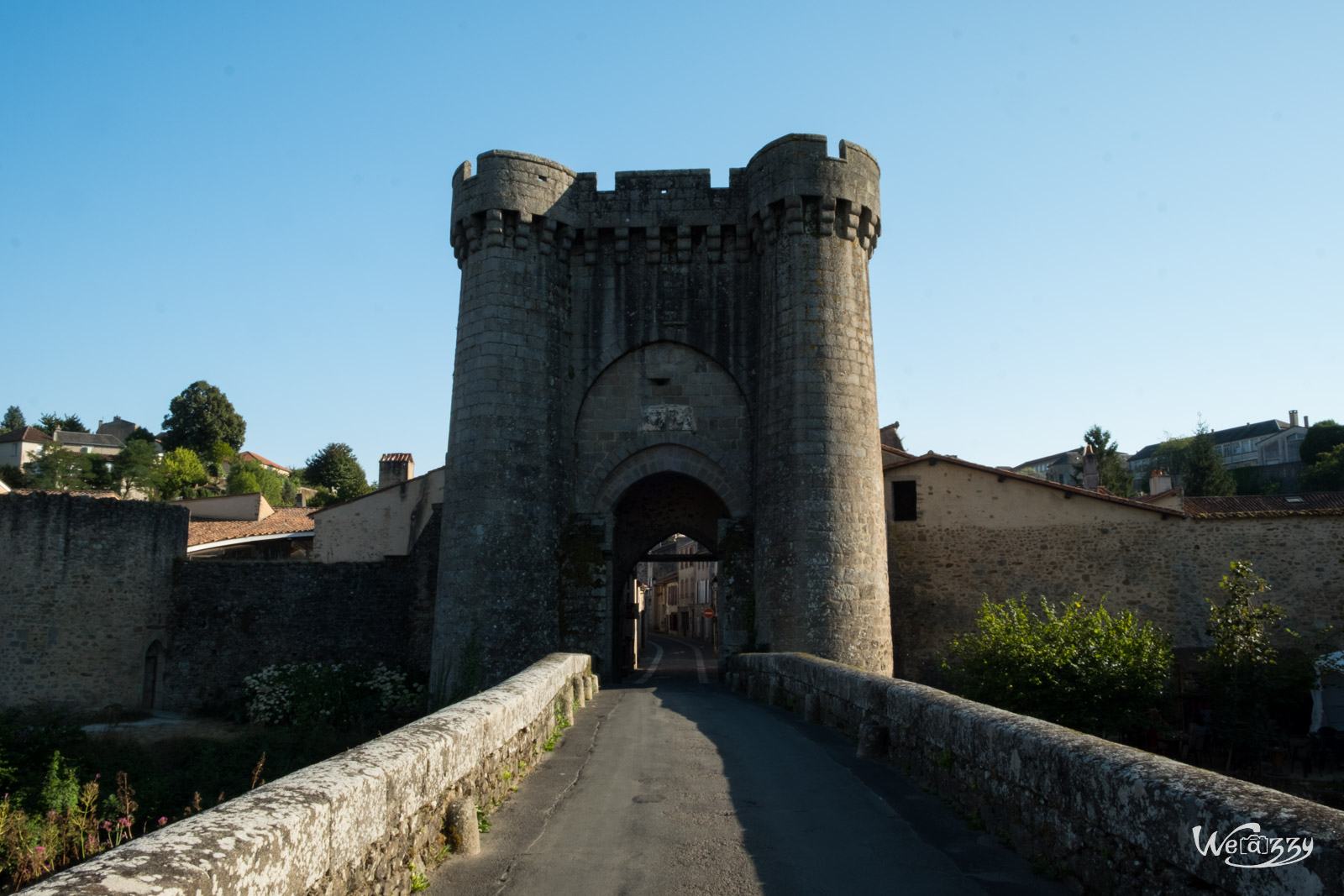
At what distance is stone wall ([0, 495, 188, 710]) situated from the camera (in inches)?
667

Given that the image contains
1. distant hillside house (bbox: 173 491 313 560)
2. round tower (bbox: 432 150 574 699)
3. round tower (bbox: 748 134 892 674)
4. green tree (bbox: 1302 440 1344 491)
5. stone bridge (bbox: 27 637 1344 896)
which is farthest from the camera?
green tree (bbox: 1302 440 1344 491)

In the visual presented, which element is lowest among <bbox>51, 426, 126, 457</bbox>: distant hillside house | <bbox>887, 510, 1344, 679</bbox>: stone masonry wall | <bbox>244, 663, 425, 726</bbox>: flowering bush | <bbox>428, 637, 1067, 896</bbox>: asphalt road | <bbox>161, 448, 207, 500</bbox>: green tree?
<bbox>244, 663, 425, 726</bbox>: flowering bush

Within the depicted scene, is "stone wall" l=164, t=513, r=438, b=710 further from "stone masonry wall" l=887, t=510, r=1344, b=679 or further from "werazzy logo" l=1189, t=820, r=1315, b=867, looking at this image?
"werazzy logo" l=1189, t=820, r=1315, b=867

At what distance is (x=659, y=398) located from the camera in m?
16.6

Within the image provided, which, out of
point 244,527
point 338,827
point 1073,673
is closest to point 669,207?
point 1073,673

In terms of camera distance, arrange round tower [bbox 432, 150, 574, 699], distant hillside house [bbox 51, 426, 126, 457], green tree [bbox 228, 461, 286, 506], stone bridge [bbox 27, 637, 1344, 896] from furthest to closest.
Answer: distant hillside house [bbox 51, 426, 126, 457] < green tree [bbox 228, 461, 286, 506] < round tower [bbox 432, 150, 574, 699] < stone bridge [bbox 27, 637, 1344, 896]

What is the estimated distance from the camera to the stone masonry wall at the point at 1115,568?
16797 millimetres

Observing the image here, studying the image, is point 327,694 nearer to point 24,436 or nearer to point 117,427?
point 24,436

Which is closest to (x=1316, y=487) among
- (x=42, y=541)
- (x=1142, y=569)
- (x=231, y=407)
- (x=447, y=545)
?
(x=1142, y=569)

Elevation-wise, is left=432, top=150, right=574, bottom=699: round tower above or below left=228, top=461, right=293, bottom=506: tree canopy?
below

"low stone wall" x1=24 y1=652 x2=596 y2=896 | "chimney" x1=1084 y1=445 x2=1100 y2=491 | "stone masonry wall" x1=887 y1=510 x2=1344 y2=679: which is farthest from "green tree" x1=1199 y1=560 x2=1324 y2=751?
"chimney" x1=1084 y1=445 x2=1100 y2=491

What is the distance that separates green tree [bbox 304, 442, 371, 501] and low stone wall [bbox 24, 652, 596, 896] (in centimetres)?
5096

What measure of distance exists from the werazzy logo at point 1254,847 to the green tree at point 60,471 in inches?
1979

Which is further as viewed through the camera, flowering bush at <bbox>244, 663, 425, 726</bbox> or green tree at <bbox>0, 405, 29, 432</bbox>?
green tree at <bbox>0, 405, 29, 432</bbox>
